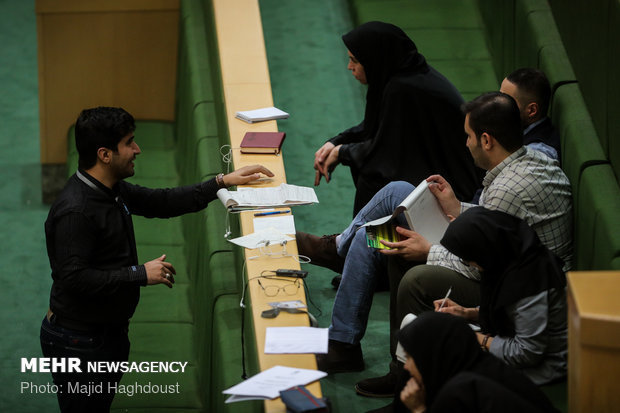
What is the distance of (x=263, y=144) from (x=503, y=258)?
1718 millimetres

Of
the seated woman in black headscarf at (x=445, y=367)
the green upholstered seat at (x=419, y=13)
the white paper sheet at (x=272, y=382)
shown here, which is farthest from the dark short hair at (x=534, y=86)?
the green upholstered seat at (x=419, y=13)

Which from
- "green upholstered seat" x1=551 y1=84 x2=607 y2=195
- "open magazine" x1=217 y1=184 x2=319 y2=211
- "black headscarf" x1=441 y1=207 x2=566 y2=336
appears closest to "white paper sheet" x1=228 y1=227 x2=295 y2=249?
"open magazine" x1=217 y1=184 x2=319 y2=211

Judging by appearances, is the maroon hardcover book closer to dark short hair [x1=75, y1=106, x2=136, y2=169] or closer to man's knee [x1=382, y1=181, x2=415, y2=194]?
man's knee [x1=382, y1=181, x2=415, y2=194]

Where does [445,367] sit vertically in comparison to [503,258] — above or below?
below

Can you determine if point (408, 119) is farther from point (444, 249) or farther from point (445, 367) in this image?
point (445, 367)

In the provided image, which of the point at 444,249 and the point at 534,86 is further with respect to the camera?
the point at 534,86

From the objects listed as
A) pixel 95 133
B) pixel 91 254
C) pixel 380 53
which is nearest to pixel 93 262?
pixel 91 254

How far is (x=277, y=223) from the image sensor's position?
4.16 m

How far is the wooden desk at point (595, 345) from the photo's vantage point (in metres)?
2.63

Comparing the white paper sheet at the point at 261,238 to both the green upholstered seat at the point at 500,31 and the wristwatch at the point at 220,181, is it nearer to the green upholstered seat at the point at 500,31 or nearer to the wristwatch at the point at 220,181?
the wristwatch at the point at 220,181

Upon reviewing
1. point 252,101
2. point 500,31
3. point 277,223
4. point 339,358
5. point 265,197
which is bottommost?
point 339,358

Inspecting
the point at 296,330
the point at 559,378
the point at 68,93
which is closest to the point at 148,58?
the point at 68,93

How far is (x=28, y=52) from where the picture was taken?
8.05 metres

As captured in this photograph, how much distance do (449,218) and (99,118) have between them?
1.44 metres
